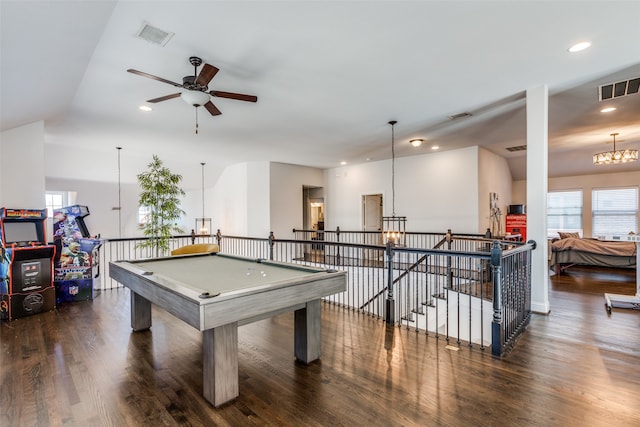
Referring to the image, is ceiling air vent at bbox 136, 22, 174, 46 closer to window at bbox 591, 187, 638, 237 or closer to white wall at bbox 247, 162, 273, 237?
white wall at bbox 247, 162, 273, 237

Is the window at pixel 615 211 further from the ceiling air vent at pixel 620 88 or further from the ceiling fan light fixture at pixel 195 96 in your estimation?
the ceiling fan light fixture at pixel 195 96

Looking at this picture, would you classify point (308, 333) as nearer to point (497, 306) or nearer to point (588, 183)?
point (497, 306)

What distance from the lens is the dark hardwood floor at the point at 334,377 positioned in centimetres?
201

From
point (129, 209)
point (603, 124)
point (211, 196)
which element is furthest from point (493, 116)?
point (129, 209)

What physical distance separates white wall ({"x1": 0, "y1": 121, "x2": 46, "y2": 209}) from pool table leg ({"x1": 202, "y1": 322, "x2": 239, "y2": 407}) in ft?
14.1

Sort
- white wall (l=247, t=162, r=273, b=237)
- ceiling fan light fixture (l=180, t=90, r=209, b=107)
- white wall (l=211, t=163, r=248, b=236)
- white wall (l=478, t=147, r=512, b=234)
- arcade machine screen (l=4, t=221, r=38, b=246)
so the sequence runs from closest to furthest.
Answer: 1. ceiling fan light fixture (l=180, t=90, r=209, b=107)
2. arcade machine screen (l=4, t=221, r=38, b=246)
3. white wall (l=478, t=147, r=512, b=234)
4. white wall (l=247, t=162, r=273, b=237)
5. white wall (l=211, t=163, r=248, b=236)

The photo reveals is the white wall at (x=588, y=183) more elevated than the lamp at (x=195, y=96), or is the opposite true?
the lamp at (x=195, y=96)

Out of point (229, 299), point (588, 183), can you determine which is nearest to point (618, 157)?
point (588, 183)

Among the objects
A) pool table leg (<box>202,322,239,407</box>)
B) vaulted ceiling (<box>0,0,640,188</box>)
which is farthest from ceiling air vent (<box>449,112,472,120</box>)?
pool table leg (<box>202,322,239,407</box>)

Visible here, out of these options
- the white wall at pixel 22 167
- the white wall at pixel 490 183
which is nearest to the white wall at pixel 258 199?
the white wall at pixel 22 167

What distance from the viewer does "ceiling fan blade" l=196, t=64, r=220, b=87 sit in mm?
2771

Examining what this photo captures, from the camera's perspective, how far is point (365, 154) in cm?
817

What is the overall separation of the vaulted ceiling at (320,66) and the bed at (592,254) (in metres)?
2.50

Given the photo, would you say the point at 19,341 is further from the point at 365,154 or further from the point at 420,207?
the point at 420,207
